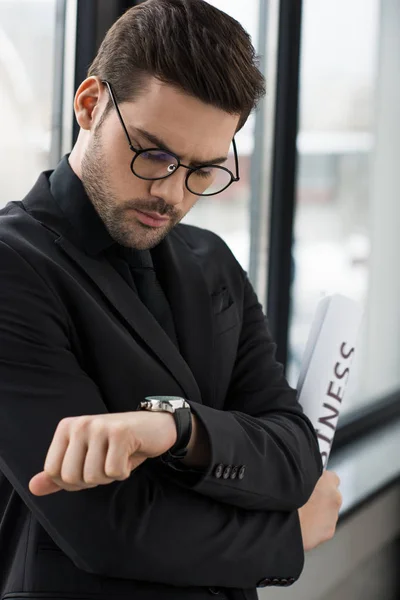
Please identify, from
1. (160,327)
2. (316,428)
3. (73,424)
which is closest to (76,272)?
(160,327)

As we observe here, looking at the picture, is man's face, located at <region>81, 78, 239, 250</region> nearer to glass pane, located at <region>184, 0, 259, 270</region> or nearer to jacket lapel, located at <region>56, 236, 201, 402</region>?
jacket lapel, located at <region>56, 236, 201, 402</region>

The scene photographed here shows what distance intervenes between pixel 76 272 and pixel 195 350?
0.77ft

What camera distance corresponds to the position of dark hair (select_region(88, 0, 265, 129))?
1.20 m

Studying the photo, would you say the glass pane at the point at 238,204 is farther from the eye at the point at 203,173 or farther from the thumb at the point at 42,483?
the thumb at the point at 42,483

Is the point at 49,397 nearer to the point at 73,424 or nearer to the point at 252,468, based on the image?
the point at 73,424

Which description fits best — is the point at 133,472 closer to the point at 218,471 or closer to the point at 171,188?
the point at 218,471

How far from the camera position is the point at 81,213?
123cm

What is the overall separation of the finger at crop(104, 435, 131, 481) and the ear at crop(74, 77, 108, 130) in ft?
1.78

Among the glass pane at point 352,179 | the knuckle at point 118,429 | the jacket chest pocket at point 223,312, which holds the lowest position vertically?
the glass pane at point 352,179

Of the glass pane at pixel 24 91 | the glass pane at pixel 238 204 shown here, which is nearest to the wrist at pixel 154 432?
the glass pane at pixel 24 91

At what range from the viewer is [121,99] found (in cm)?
122

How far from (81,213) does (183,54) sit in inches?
10.3

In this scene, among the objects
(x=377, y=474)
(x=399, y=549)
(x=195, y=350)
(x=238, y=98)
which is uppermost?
(x=238, y=98)

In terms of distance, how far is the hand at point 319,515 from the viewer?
1390mm
